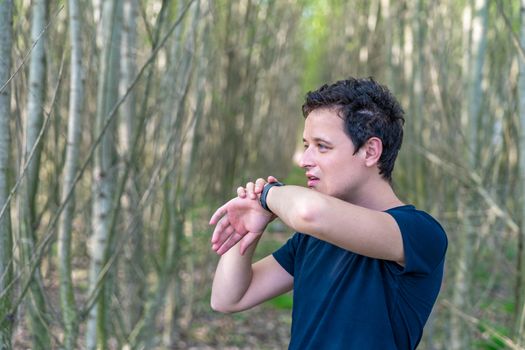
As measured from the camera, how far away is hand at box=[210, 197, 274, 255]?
1.56 m

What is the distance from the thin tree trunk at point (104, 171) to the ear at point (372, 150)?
3.24 feet

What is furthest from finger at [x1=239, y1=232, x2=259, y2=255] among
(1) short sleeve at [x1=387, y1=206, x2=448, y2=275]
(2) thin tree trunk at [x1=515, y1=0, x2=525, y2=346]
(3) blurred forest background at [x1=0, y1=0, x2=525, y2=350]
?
(2) thin tree trunk at [x1=515, y1=0, x2=525, y2=346]

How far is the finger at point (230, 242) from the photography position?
64.4 inches

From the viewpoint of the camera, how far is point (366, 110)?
154 centimetres

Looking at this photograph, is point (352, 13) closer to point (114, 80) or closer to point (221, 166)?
point (221, 166)

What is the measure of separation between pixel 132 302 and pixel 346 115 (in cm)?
292

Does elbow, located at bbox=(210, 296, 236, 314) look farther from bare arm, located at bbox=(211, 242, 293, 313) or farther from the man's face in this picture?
the man's face

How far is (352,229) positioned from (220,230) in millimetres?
385

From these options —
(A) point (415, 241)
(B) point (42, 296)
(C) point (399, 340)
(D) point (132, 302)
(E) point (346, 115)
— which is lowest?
(D) point (132, 302)

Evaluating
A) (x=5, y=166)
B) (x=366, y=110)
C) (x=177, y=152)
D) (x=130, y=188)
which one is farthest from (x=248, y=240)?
(x=130, y=188)

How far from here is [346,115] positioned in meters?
1.53

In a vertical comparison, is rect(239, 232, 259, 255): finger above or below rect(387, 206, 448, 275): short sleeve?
below

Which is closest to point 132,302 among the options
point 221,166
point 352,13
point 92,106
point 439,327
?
point 92,106

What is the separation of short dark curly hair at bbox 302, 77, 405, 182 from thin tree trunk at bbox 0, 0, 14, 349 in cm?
68
